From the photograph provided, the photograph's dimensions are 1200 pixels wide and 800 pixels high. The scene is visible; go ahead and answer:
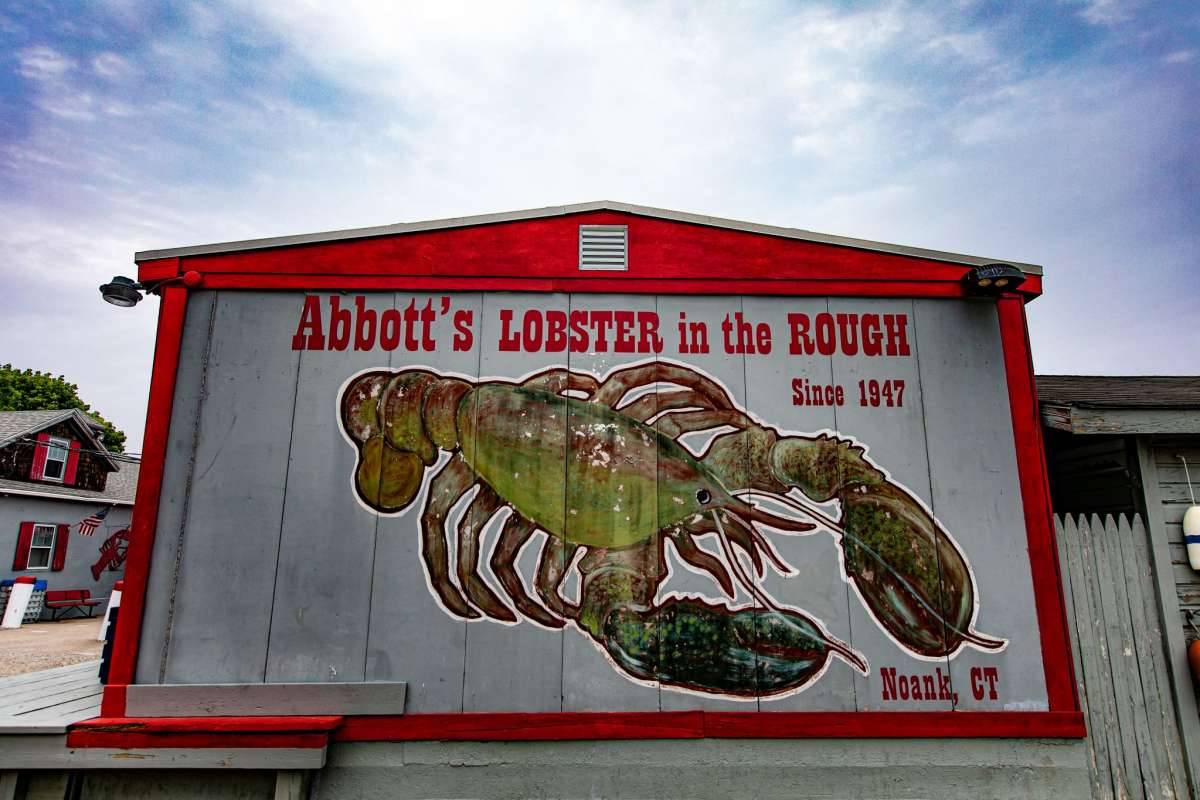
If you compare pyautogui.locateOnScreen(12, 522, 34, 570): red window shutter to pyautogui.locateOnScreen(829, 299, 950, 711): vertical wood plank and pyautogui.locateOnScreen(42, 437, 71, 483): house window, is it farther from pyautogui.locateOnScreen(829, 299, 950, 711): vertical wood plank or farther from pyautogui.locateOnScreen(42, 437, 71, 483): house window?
pyautogui.locateOnScreen(829, 299, 950, 711): vertical wood plank

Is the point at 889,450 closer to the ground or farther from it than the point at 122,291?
closer to the ground

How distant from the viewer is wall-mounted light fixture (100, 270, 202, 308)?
4109 millimetres

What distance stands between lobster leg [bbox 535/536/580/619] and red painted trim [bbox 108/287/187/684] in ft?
8.31

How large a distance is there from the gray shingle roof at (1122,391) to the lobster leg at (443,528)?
14.2 feet

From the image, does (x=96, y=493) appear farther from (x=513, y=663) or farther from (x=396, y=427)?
(x=513, y=663)

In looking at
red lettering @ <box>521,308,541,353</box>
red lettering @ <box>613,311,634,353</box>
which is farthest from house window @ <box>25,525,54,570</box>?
red lettering @ <box>613,311,634,353</box>

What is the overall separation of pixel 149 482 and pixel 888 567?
16.5ft

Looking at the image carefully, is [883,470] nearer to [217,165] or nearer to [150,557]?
[150,557]

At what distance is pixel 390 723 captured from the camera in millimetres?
3662

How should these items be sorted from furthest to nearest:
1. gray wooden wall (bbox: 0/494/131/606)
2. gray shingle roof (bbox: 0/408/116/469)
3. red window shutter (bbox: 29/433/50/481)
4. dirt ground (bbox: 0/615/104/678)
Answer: red window shutter (bbox: 29/433/50/481) → gray shingle roof (bbox: 0/408/116/469) → gray wooden wall (bbox: 0/494/131/606) → dirt ground (bbox: 0/615/104/678)

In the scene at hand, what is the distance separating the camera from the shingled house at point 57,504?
15.1 m

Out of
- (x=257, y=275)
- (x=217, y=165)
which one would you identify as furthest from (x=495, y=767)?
(x=217, y=165)

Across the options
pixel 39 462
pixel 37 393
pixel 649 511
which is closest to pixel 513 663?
pixel 649 511

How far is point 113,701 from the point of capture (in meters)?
3.61
